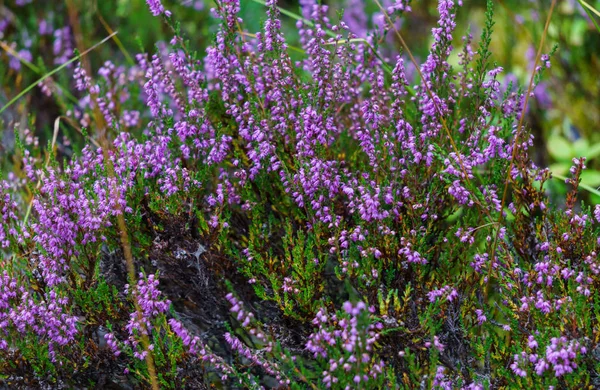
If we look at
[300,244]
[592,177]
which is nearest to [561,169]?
[592,177]

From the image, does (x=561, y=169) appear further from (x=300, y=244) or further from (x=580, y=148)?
(x=300, y=244)

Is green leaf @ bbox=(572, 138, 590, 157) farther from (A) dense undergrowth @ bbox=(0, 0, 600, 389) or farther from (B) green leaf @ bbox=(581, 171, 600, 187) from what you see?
(A) dense undergrowth @ bbox=(0, 0, 600, 389)

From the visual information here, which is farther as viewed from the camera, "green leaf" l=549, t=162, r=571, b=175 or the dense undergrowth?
"green leaf" l=549, t=162, r=571, b=175

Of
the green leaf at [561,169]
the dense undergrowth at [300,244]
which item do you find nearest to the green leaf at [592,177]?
the green leaf at [561,169]

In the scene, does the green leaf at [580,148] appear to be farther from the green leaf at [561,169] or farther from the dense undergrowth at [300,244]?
Result: the dense undergrowth at [300,244]

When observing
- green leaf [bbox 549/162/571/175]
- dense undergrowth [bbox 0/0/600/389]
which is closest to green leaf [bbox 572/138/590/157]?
green leaf [bbox 549/162/571/175]

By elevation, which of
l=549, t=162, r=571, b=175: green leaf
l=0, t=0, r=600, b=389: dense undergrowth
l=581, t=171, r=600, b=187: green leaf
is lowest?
l=0, t=0, r=600, b=389: dense undergrowth

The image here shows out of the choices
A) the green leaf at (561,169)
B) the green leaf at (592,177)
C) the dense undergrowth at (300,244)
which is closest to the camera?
the dense undergrowth at (300,244)

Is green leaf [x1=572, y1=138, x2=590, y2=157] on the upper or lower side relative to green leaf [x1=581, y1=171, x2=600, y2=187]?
upper
